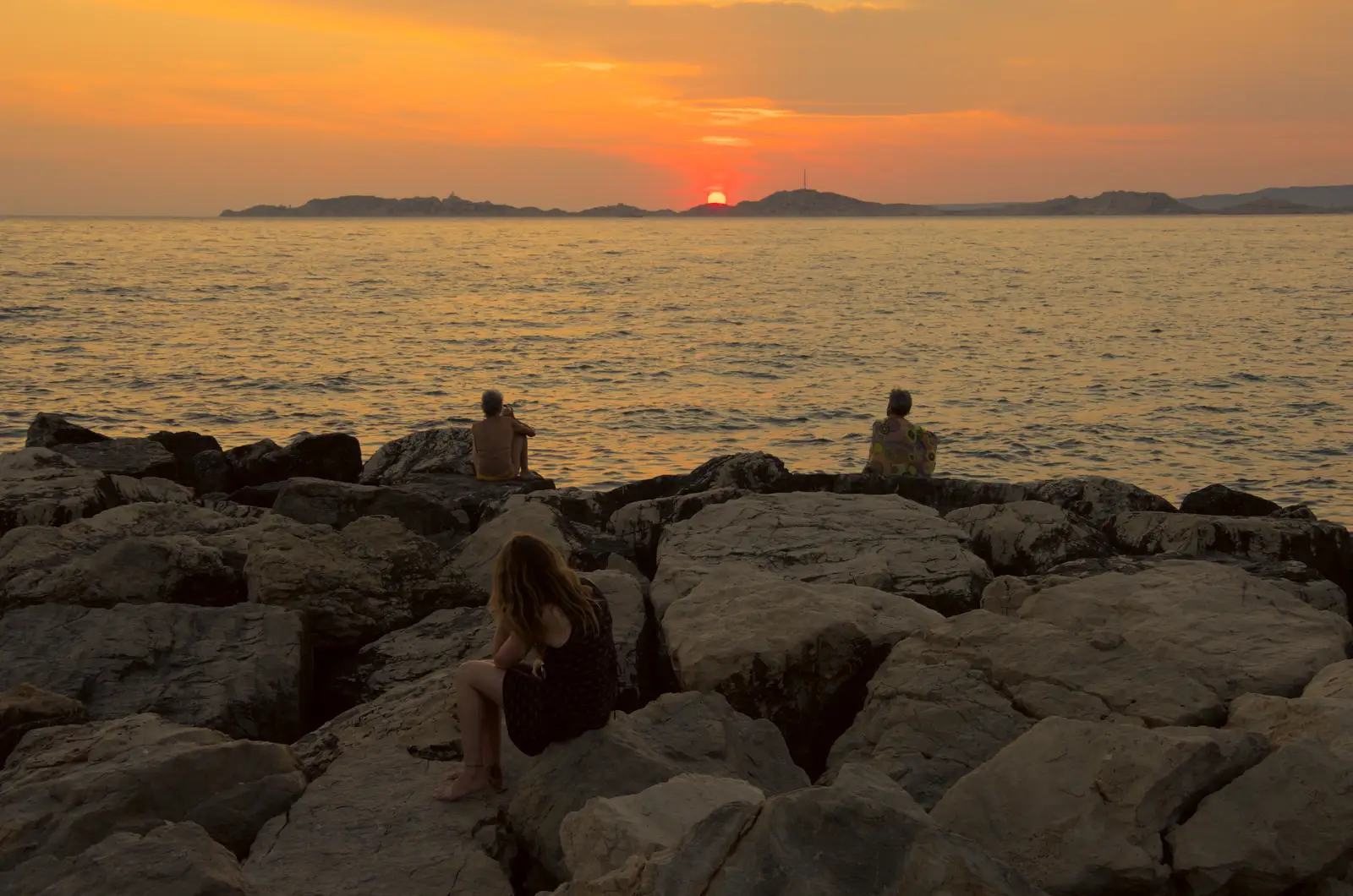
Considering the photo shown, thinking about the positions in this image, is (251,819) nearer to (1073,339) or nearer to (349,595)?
(349,595)

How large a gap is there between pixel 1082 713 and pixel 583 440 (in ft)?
54.6

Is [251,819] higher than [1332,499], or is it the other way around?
[251,819]

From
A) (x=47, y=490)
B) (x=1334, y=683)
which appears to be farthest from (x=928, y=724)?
(x=47, y=490)

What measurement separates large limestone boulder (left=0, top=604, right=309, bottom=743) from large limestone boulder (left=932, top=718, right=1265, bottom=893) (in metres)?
3.88

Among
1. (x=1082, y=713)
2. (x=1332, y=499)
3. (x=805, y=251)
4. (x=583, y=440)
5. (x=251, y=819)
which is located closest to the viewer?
(x=251, y=819)

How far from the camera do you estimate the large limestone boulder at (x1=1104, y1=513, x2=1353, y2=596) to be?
8758mm

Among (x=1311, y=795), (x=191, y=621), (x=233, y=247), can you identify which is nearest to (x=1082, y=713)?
(x=1311, y=795)

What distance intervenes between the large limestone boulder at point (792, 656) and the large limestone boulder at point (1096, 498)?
15.4ft

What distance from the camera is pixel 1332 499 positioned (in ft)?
56.3

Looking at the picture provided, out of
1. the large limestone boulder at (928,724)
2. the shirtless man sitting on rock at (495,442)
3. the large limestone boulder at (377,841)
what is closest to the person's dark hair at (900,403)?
the shirtless man sitting on rock at (495,442)

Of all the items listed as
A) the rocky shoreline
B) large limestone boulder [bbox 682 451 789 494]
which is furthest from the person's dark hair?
the rocky shoreline

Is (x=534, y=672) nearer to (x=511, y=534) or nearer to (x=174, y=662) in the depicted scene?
(x=174, y=662)

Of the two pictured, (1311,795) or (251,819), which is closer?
(1311,795)

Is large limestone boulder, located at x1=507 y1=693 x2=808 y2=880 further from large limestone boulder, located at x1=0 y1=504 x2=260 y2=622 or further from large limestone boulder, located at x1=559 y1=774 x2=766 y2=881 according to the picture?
large limestone boulder, located at x1=0 y1=504 x2=260 y2=622
